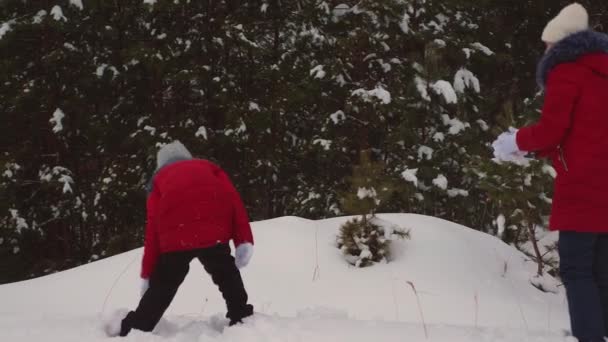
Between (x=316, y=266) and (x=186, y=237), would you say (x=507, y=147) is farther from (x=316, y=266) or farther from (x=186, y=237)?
(x=316, y=266)

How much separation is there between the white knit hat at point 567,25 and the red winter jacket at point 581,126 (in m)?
0.09

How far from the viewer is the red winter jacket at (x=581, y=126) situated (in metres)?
2.48

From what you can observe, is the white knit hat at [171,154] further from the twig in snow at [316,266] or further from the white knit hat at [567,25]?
the white knit hat at [567,25]

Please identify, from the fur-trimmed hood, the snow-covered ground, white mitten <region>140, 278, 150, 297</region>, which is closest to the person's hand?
the snow-covered ground

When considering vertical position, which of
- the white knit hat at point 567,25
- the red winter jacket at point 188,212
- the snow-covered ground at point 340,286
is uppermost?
the white knit hat at point 567,25

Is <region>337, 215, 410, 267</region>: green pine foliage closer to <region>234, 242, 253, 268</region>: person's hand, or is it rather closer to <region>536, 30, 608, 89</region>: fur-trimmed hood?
<region>234, 242, 253, 268</region>: person's hand

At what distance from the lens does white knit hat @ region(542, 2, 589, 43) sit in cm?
264

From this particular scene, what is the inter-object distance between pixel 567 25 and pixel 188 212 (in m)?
2.38

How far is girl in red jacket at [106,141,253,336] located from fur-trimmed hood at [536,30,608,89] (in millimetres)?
2029

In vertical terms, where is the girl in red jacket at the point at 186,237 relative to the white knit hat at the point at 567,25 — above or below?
below

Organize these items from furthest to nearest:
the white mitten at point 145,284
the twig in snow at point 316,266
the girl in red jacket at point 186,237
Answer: the twig in snow at point 316,266 < the white mitten at point 145,284 < the girl in red jacket at point 186,237

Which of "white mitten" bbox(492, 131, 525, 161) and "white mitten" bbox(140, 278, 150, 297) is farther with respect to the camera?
"white mitten" bbox(140, 278, 150, 297)

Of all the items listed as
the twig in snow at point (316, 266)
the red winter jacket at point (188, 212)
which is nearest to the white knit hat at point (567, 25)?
the red winter jacket at point (188, 212)

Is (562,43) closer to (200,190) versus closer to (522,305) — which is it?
(200,190)
